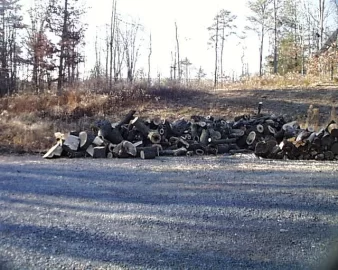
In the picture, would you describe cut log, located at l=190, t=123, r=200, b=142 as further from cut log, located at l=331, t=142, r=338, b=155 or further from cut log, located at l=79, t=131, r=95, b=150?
cut log, located at l=331, t=142, r=338, b=155

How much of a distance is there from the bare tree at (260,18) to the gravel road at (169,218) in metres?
28.2

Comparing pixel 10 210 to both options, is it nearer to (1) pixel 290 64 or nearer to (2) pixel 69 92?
(2) pixel 69 92

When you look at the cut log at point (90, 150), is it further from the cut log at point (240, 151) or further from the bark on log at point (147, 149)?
the cut log at point (240, 151)

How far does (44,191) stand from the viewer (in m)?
5.30

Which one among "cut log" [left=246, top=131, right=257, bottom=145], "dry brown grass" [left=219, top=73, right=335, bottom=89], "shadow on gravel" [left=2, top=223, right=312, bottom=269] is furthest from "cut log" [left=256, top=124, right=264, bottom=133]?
"dry brown grass" [left=219, top=73, right=335, bottom=89]

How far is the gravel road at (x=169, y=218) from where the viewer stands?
2809mm

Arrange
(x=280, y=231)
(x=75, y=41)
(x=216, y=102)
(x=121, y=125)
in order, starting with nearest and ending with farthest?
(x=280, y=231) → (x=121, y=125) → (x=216, y=102) → (x=75, y=41)

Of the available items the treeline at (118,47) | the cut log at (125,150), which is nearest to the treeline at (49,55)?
the treeline at (118,47)

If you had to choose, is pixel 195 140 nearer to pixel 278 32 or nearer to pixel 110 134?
pixel 110 134

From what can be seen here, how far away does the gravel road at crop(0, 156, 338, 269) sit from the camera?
2809 millimetres

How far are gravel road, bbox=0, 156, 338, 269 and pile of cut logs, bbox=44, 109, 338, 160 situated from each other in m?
1.52

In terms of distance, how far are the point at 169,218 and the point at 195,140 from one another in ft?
20.4

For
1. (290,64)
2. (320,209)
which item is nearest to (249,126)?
(320,209)

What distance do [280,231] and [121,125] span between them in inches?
279
